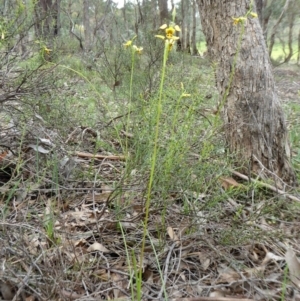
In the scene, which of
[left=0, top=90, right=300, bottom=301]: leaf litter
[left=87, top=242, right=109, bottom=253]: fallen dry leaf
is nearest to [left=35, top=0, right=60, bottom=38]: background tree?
[left=0, top=90, right=300, bottom=301]: leaf litter

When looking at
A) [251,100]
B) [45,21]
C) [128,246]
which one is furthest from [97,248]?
[45,21]

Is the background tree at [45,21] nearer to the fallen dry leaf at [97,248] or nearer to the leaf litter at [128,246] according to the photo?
the leaf litter at [128,246]

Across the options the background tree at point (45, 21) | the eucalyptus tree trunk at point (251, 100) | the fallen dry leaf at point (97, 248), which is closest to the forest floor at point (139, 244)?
the fallen dry leaf at point (97, 248)

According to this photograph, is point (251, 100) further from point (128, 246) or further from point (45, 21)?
point (45, 21)

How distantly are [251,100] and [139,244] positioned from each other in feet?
4.05

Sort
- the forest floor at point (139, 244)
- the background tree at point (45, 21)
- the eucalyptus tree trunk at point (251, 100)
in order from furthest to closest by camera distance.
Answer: the background tree at point (45, 21) → the eucalyptus tree trunk at point (251, 100) → the forest floor at point (139, 244)

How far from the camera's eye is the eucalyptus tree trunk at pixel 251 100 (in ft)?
7.91

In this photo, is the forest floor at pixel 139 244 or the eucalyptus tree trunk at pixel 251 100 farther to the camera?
the eucalyptus tree trunk at pixel 251 100

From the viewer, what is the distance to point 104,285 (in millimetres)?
1452

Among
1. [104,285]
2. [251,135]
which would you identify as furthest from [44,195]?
[251,135]

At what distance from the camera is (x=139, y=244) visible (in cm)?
167

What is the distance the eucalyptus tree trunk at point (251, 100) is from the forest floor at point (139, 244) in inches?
10.7

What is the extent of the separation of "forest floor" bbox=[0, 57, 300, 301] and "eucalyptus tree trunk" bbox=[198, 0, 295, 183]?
271 mm

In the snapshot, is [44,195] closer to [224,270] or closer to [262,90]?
[224,270]
